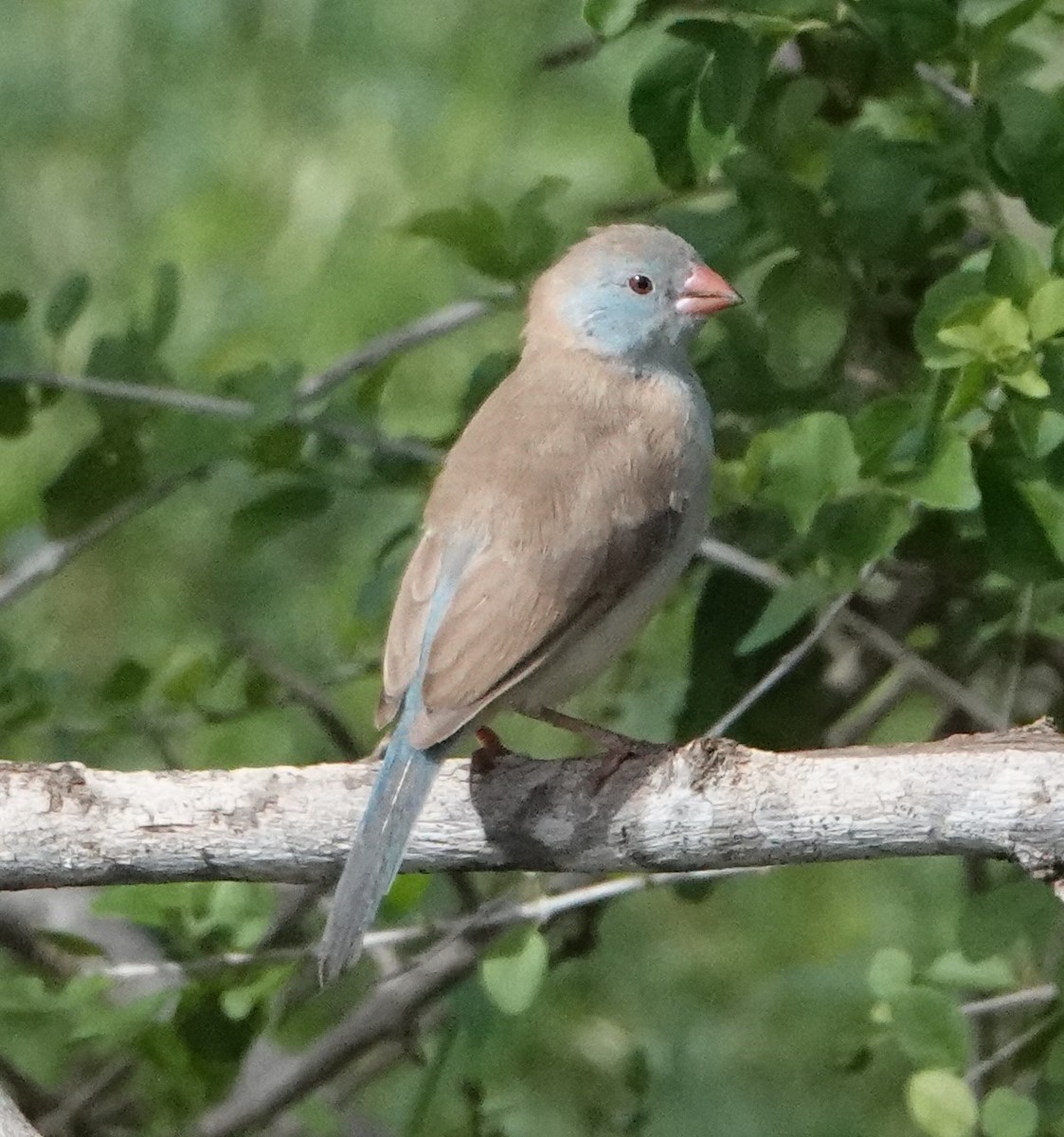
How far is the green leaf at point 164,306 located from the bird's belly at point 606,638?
1086 mm

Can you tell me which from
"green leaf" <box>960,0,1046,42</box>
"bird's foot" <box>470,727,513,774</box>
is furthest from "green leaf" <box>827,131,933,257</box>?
"bird's foot" <box>470,727,513,774</box>

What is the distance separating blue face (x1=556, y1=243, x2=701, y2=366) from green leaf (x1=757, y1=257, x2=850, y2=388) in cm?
55

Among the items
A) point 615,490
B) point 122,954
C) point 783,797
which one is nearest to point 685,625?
point 615,490

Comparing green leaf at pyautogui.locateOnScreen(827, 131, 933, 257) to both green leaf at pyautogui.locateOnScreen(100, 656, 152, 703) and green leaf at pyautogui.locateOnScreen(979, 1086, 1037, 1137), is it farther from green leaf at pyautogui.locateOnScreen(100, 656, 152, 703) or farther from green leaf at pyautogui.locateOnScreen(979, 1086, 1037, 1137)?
green leaf at pyautogui.locateOnScreen(100, 656, 152, 703)

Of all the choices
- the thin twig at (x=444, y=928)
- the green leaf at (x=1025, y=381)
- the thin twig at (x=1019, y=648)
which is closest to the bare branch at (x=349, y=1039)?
the thin twig at (x=444, y=928)

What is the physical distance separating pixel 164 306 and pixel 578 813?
63.1 inches

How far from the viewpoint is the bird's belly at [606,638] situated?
153 inches

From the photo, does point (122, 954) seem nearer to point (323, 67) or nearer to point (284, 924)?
point (284, 924)

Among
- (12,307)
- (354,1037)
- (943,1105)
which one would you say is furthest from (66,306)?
(943,1105)

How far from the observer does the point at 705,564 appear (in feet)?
15.2

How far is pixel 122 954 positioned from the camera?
197 inches

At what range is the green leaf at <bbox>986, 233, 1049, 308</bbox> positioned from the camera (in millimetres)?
3600

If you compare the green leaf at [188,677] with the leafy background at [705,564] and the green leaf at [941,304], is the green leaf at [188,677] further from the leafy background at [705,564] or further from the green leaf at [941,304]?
the green leaf at [941,304]

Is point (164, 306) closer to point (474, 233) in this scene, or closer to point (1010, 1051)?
point (474, 233)
